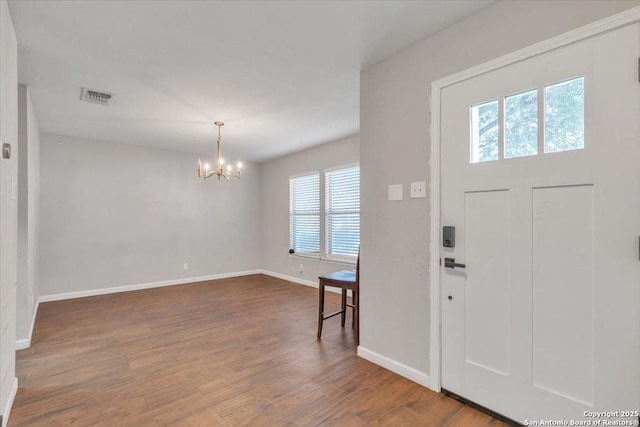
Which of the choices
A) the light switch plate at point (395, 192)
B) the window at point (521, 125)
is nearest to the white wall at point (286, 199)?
the light switch plate at point (395, 192)

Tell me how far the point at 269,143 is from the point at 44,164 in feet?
10.6

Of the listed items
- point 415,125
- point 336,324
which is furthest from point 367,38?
point 336,324

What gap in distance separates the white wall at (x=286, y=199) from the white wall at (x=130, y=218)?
414 mm

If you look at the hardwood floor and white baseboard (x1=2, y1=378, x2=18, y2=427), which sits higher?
white baseboard (x1=2, y1=378, x2=18, y2=427)

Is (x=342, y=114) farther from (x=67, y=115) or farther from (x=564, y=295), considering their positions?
(x=67, y=115)

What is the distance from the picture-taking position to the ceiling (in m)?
1.84

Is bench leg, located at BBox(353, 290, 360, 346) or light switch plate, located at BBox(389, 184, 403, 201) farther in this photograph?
bench leg, located at BBox(353, 290, 360, 346)

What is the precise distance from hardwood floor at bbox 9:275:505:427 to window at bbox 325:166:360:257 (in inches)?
56.0

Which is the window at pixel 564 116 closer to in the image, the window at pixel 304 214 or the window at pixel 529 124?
the window at pixel 529 124

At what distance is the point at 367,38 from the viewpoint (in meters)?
2.12

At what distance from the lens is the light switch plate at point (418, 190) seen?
2.11 metres

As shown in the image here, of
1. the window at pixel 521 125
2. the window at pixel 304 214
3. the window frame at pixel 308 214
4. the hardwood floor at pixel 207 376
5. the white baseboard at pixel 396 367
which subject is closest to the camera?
the window at pixel 521 125

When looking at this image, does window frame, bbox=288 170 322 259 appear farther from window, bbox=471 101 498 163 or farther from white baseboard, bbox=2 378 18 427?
white baseboard, bbox=2 378 18 427

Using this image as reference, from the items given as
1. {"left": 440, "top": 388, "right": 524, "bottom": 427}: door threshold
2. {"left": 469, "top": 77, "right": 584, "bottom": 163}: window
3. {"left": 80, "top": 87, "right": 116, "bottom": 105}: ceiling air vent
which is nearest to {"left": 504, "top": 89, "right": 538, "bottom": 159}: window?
{"left": 469, "top": 77, "right": 584, "bottom": 163}: window
